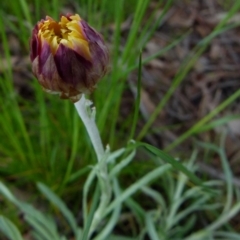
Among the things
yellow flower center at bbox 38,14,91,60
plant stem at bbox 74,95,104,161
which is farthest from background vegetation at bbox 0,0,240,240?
yellow flower center at bbox 38,14,91,60

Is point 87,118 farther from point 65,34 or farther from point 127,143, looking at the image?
point 127,143

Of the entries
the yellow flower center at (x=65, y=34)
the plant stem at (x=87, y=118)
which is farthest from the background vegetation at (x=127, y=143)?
the yellow flower center at (x=65, y=34)

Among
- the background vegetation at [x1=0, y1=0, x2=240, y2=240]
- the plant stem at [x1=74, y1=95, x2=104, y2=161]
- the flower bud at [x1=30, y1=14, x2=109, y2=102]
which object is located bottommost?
the background vegetation at [x1=0, y1=0, x2=240, y2=240]

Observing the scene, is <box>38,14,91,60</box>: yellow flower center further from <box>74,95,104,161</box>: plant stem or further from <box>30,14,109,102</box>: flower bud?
<box>74,95,104,161</box>: plant stem

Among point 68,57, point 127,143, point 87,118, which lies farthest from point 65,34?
point 127,143

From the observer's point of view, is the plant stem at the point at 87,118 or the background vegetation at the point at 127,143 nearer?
the plant stem at the point at 87,118

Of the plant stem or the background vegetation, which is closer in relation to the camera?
the plant stem

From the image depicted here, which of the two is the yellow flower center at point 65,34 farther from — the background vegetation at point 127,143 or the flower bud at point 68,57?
the background vegetation at point 127,143
